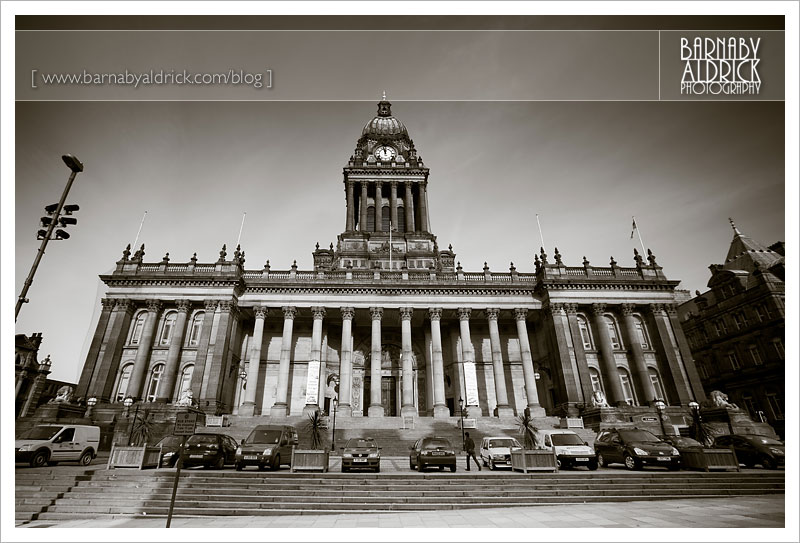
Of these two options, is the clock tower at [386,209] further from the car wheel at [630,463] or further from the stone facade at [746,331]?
the stone facade at [746,331]

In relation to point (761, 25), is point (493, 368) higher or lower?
lower

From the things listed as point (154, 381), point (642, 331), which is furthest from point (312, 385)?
point (642, 331)

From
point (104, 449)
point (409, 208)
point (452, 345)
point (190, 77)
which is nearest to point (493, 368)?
point (452, 345)

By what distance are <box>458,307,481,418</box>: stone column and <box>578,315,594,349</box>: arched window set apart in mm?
9986

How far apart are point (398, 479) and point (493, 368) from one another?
22.6m

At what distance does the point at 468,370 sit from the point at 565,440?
1510 centimetres

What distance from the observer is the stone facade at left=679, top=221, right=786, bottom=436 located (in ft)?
118

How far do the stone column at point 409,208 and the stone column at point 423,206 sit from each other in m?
1.13

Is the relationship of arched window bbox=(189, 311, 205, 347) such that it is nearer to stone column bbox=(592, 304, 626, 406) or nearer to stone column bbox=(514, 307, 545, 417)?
stone column bbox=(514, 307, 545, 417)

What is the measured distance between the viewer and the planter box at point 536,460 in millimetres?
14102

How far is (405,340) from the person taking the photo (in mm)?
32875

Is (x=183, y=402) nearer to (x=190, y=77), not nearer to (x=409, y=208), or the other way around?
(x=190, y=77)

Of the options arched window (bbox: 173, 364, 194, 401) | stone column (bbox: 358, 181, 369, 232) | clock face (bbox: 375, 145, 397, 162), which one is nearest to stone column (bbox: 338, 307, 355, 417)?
arched window (bbox: 173, 364, 194, 401)

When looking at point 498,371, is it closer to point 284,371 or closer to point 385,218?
point 284,371
